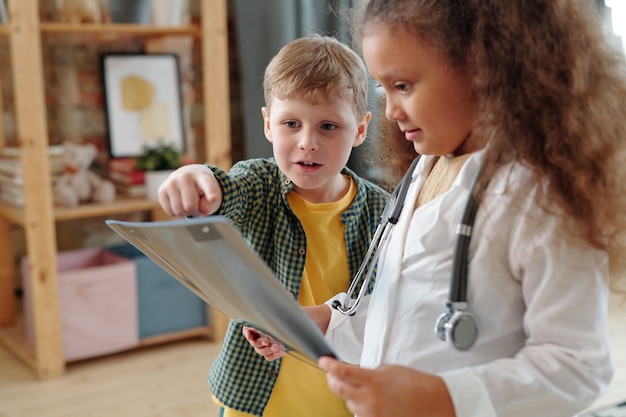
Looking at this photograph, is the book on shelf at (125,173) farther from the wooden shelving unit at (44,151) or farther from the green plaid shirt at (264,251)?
the green plaid shirt at (264,251)

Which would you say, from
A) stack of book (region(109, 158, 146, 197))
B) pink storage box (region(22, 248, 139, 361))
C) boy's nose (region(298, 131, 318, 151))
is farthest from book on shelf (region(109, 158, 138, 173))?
boy's nose (region(298, 131, 318, 151))

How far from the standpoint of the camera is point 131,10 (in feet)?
10.1

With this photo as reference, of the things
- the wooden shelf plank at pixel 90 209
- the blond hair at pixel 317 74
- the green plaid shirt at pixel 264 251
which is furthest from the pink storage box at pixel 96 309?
the blond hair at pixel 317 74

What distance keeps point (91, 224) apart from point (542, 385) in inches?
124

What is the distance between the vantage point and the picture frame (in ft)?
10.5

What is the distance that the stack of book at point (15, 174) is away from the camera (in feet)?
9.56

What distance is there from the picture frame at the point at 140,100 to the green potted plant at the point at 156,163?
8 cm

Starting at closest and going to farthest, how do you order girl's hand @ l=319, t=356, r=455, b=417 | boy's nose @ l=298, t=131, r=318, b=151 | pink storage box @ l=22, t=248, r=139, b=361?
girl's hand @ l=319, t=356, r=455, b=417 < boy's nose @ l=298, t=131, r=318, b=151 < pink storage box @ l=22, t=248, r=139, b=361

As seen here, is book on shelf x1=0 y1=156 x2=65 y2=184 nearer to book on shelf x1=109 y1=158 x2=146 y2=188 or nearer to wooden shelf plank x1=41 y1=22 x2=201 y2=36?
book on shelf x1=109 y1=158 x2=146 y2=188

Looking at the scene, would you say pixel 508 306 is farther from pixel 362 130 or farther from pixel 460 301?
Result: pixel 362 130

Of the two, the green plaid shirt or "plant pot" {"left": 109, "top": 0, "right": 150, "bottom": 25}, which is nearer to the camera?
the green plaid shirt

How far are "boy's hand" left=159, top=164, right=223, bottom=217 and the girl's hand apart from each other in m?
0.33

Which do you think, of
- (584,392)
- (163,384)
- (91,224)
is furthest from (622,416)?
(91,224)

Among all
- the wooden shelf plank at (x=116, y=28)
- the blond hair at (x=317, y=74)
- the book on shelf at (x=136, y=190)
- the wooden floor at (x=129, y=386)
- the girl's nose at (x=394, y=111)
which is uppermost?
the wooden shelf plank at (x=116, y=28)
